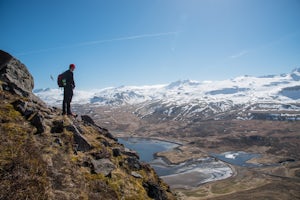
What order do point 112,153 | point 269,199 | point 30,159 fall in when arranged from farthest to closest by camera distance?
point 269,199 → point 112,153 → point 30,159

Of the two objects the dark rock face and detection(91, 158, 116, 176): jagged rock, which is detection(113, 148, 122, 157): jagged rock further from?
the dark rock face

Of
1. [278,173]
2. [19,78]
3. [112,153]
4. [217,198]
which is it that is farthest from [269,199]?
[19,78]

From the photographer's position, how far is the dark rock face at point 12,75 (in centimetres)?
1995

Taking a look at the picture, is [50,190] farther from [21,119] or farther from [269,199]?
[269,199]

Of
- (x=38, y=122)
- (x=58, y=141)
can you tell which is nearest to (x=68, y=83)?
(x=38, y=122)

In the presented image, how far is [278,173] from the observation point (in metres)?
142

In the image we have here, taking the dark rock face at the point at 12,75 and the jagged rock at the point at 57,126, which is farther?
the dark rock face at the point at 12,75

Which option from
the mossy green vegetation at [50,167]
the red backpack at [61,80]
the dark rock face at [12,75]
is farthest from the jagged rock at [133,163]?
the dark rock face at [12,75]

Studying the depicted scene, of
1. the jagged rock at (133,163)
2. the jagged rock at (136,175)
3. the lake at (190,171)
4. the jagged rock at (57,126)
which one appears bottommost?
the lake at (190,171)

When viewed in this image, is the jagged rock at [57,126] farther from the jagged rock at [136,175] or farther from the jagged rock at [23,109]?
the jagged rock at [136,175]

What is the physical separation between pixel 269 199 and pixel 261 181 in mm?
34882

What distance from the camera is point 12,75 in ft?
70.5

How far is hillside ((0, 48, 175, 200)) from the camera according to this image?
31.4ft

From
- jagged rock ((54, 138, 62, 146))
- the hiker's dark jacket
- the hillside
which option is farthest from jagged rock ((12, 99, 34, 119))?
the hiker's dark jacket
